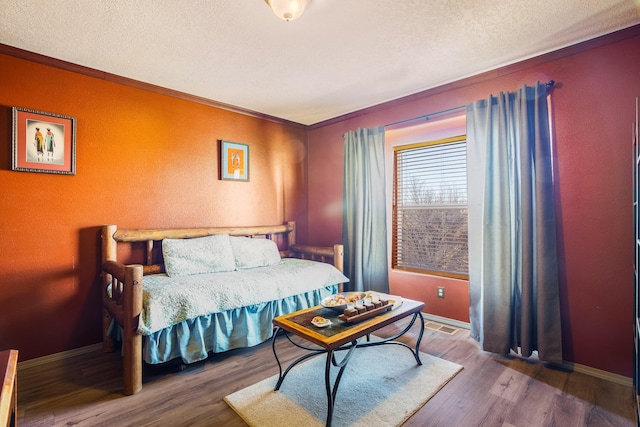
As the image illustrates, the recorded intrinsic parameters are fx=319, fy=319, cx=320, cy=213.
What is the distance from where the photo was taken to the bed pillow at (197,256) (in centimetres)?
286

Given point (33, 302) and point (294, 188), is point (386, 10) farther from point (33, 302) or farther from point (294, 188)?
point (33, 302)

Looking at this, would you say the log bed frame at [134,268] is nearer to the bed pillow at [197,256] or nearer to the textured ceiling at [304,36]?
the bed pillow at [197,256]

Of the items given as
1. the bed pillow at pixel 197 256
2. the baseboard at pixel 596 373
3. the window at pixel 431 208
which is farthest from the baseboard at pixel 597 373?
the bed pillow at pixel 197 256

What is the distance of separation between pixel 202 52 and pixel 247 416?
2.53m

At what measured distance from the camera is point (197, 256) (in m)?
2.99

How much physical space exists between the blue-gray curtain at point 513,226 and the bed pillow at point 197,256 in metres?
2.32

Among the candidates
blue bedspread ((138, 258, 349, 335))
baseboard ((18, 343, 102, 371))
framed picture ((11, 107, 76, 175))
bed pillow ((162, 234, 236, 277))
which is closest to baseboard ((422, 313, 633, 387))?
blue bedspread ((138, 258, 349, 335))

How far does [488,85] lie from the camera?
9.41 feet

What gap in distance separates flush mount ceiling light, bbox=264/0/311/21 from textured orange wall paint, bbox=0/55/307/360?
1.89 metres

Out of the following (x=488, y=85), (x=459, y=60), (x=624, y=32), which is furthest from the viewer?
(x=488, y=85)

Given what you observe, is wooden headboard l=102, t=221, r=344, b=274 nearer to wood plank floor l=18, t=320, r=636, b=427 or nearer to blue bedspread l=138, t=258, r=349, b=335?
blue bedspread l=138, t=258, r=349, b=335

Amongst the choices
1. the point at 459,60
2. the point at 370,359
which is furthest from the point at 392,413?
the point at 459,60

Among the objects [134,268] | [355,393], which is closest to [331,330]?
[355,393]

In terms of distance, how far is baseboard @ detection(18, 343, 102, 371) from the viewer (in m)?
2.42
